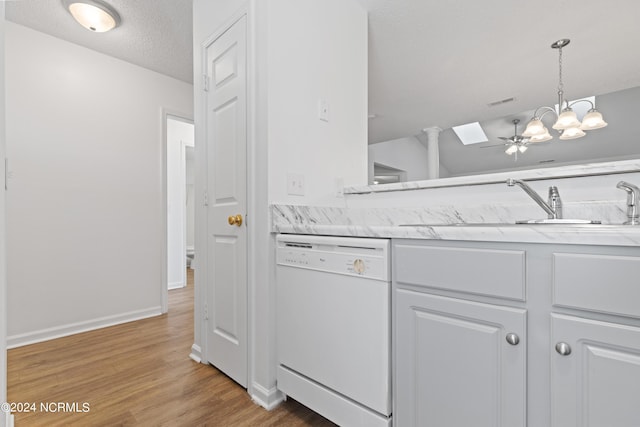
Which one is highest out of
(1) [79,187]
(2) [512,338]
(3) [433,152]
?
(3) [433,152]

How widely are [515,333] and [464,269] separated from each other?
0.20 m

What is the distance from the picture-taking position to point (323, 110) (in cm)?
176

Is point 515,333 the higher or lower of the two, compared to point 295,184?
lower

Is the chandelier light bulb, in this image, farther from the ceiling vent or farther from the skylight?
the ceiling vent

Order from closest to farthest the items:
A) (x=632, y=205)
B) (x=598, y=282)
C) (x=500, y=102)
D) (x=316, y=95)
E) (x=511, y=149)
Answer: (x=598, y=282)
(x=632, y=205)
(x=316, y=95)
(x=511, y=149)
(x=500, y=102)

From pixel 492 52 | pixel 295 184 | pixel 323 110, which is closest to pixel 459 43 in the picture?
pixel 492 52

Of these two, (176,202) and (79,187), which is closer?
(79,187)

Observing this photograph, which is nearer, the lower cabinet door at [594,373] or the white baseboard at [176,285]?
the lower cabinet door at [594,373]

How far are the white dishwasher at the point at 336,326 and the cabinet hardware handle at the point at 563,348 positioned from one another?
0.46 meters

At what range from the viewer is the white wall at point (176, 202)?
4.04m

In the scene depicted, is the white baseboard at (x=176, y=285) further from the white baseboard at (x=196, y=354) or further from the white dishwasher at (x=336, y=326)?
the white dishwasher at (x=336, y=326)

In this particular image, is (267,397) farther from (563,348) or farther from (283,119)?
(283,119)

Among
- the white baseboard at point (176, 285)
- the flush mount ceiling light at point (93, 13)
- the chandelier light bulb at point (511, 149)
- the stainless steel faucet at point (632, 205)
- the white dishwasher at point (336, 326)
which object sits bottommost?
the white baseboard at point (176, 285)

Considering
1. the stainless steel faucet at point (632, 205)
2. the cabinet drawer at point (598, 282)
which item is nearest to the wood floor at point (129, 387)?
the cabinet drawer at point (598, 282)
